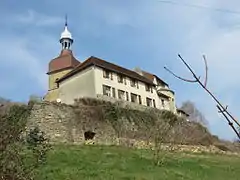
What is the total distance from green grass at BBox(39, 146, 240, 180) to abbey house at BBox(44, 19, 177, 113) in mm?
19360

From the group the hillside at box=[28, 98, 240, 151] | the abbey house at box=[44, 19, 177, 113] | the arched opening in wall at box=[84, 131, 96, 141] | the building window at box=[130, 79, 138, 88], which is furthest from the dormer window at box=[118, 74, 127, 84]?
the arched opening in wall at box=[84, 131, 96, 141]

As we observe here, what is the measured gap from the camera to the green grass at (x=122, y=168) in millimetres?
19281

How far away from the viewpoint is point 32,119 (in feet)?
116

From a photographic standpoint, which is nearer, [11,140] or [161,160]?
[11,140]

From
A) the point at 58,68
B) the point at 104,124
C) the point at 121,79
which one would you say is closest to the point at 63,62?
the point at 58,68

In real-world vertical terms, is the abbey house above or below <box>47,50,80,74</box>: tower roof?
below

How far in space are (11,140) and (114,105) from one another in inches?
1329

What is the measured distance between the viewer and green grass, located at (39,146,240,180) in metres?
19.3

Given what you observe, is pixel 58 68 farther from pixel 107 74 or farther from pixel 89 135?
pixel 89 135

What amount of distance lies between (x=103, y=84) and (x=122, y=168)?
2496 centimetres

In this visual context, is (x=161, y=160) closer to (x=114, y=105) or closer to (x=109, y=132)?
(x=109, y=132)

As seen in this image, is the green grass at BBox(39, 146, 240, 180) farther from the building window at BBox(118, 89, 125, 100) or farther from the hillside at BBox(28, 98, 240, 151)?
the building window at BBox(118, 89, 125, 100)

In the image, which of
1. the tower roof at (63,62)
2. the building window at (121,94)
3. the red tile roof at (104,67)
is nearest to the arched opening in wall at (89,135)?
the building window at (121,94)

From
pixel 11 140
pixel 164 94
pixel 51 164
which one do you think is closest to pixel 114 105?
pixel 164 94
